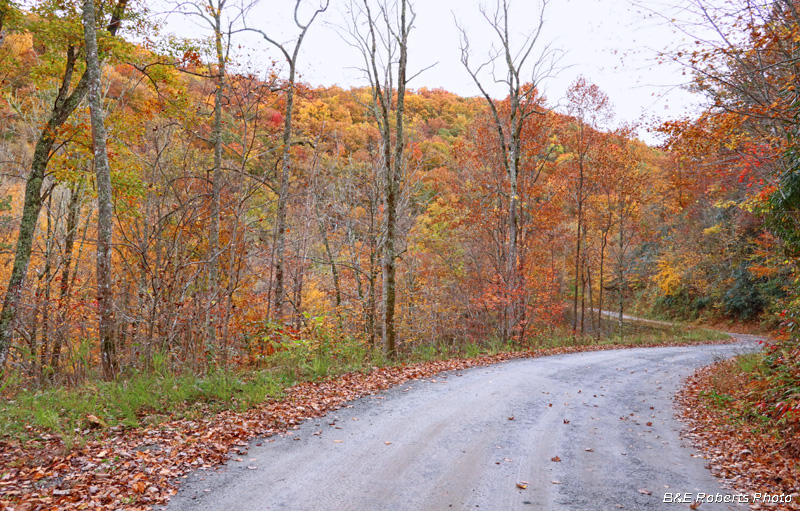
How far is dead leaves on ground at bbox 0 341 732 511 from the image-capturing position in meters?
3.82

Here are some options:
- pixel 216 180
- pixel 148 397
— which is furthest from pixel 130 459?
pixel 216 180

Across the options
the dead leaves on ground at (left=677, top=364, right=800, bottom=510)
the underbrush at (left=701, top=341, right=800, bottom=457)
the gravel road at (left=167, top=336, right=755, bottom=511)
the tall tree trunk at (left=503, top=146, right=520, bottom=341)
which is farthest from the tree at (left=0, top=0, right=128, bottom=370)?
the underbrush at (left=701, top=341, right=800, bottom=457)

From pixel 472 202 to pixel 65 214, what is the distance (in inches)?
645

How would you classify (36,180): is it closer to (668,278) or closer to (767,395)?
(767,395)

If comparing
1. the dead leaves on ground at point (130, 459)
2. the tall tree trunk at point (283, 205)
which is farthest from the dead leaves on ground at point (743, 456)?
the tall tree trunk at point (283, 205)

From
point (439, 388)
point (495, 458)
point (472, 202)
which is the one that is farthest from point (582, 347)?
point (495, 458)

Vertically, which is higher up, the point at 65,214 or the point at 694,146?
the point at 694,146

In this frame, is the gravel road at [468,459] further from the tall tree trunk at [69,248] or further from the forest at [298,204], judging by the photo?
the tall tree trunk at [69,248]

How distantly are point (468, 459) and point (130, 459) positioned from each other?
375 centimetres

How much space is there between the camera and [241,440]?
5.36 meters

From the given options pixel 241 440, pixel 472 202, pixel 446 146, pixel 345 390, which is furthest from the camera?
pixel 446 146

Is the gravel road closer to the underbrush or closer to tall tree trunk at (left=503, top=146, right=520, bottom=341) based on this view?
the underbrush

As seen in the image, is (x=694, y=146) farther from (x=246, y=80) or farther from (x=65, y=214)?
(x=65, y=214)

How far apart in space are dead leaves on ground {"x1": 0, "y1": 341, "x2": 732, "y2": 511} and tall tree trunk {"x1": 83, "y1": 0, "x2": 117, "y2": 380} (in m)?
2.35
